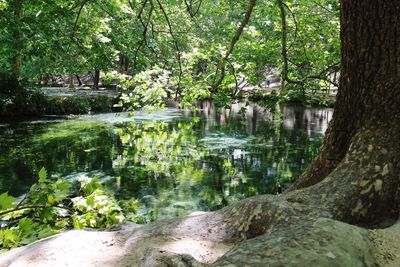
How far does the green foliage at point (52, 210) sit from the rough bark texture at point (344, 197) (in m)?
0.39

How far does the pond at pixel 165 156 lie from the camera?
834 cm

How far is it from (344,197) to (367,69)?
0.96 metres

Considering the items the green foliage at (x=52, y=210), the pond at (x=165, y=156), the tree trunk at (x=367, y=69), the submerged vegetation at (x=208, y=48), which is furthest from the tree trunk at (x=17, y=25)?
the tree trunk at (x=367, y=69)

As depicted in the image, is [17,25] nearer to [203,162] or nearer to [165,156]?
[203,162]

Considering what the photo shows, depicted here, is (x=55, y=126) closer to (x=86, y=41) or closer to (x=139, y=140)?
(x=139, y=140)

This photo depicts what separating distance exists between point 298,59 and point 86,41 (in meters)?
6.39

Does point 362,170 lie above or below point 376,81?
below

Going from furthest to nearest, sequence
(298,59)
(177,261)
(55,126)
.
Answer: (55,126)
(298,59)
(177,261)

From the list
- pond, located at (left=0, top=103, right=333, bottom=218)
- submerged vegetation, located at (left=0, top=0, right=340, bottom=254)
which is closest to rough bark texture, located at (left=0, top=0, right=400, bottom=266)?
submerged vegetation, located at (left=0, top=0, right=340, bottom=254)

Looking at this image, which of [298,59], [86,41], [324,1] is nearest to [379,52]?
[298,59]

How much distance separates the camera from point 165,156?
1153 centimetres

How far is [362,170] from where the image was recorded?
2502 millimetres

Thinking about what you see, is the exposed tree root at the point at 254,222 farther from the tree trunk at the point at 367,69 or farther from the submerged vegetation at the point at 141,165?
the submerged vegetation at the point at 141,165

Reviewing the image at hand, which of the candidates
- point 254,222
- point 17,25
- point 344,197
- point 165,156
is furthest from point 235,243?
point 165,156
